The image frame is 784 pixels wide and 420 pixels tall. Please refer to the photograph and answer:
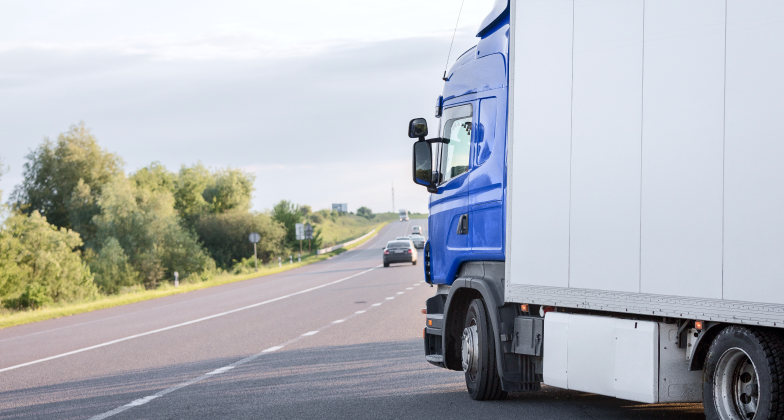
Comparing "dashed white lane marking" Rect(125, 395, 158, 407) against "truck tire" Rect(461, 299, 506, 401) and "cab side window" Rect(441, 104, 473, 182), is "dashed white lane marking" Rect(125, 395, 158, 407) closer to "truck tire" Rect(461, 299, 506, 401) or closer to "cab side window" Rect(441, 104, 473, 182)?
"truck tire" Rect(461, 299, 506, 401)

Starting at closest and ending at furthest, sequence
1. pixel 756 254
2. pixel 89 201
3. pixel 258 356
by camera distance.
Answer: pixel 756 254
pixel 258 356
pixel 89 201

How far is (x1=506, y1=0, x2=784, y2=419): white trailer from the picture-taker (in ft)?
14.5

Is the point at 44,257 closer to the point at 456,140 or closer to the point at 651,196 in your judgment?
the point at 456,140

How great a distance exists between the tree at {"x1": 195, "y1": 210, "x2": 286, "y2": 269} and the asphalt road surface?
69.4 metres

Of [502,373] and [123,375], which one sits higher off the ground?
[502,373]

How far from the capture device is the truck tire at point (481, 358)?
691 centimetres

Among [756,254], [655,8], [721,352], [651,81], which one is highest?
[655,8]

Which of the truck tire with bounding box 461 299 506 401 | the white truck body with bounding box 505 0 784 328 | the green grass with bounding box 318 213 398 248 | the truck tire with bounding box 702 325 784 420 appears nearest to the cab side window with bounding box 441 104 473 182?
the white truck body with bounding box 505 0 784 328

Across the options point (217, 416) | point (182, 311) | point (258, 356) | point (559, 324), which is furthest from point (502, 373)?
point (182, 311)

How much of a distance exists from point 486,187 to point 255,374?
12.8 feet

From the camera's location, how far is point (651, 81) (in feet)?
17.3

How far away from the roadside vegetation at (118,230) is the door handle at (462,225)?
1869 cm

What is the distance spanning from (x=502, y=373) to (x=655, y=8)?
321 cm

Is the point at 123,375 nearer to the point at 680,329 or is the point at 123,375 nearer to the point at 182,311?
the point at 680,329
